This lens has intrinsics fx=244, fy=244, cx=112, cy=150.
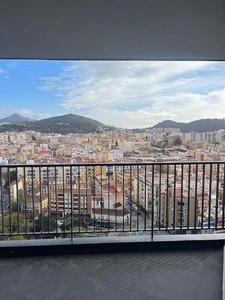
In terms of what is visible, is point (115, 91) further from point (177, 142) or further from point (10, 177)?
point (10, 177)

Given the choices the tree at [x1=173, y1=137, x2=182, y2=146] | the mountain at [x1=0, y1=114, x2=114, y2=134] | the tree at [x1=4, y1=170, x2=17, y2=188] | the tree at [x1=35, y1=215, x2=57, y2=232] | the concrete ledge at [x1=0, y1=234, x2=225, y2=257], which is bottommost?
the concrete ledge at [x1=0, y1=234, x2=225, y2=257]

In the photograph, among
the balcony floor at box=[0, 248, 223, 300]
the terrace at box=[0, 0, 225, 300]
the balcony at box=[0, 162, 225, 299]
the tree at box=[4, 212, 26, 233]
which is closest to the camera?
the terrace at box=[0, 0, 225, 300]

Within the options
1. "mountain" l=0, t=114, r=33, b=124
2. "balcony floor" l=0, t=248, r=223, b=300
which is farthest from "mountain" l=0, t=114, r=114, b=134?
"balcony floor" l=0, t=248, r=223, b=300

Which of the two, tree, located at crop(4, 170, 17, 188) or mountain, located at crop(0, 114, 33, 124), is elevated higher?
mountain, located at crop(0, 114, 33, 124)

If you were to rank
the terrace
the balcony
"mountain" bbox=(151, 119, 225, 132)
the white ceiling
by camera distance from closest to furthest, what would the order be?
the white ceiling → the terrace → the balcony → "mountain" bbox=(151, 119, 225, 132)

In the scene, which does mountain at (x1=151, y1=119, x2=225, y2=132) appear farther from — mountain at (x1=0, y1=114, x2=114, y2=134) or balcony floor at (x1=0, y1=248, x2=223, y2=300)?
balcony floor at (x1=0, y1=248, x2=223, y2=300)

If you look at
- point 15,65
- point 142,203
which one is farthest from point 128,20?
Answer: point 142,203

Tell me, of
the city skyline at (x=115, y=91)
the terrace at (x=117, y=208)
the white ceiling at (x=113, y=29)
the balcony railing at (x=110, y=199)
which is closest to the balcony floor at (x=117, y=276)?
the terrace at (x=117, y=208)
